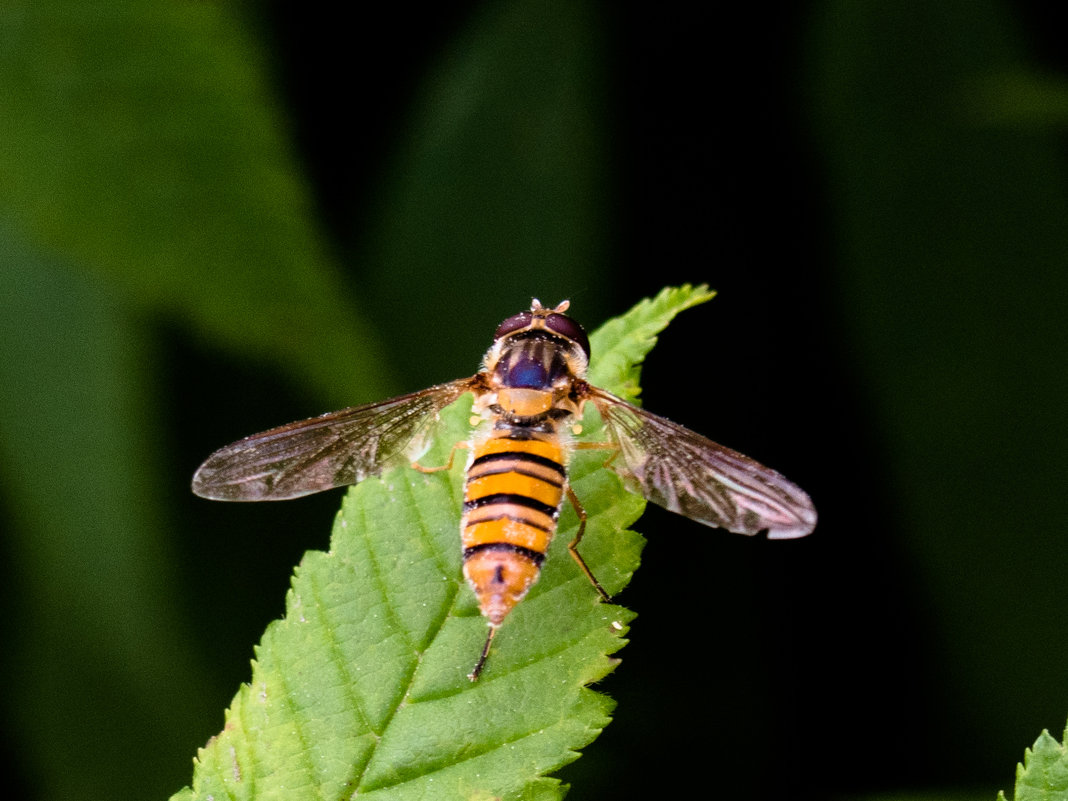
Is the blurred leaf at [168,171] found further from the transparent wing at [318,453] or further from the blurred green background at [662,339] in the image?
the transparent wing at [318,453]

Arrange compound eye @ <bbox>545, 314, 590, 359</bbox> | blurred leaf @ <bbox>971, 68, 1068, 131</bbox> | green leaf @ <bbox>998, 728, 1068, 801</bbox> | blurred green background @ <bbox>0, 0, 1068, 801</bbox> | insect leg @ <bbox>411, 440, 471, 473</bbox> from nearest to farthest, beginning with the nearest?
1. green leaf @ <bbox>998, 728, 1068, 801</bbox>
2. insect leg @ <bbox>411, 440, 471, 473</bbox>
3. compound eye @ <bbox>545, 314, 590, 359</bbox>
4. blurred green background @ <bbox>0, 0, 1068, 801</bbox>
5. blurred leaf @ <bbox>971, 68, 1068, 131</bbox>

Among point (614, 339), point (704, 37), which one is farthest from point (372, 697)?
point (704, 37)

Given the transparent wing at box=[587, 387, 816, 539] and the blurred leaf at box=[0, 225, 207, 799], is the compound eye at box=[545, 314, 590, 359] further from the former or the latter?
the blurred leaf at box=[0, 225, 207, 799]

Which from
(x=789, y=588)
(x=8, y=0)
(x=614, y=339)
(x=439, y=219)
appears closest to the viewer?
(x=614, y=339)

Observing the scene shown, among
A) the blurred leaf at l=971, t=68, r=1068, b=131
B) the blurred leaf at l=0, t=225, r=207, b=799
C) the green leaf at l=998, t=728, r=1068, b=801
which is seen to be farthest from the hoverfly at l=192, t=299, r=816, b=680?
the blurred leaf at l=971, t=68, r=1068, b=131

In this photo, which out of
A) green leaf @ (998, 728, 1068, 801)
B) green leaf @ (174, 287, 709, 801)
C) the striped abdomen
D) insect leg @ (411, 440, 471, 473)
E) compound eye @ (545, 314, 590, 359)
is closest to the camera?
green leaf @ (998, 728, 1068, 801)

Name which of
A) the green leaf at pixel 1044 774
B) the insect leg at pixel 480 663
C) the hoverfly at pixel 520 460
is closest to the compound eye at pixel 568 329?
the hoverfly at pixel 520 460

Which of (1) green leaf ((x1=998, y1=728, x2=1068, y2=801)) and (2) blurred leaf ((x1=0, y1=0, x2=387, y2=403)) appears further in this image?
(2) blurred leaf ((x1=0, y1=0, x2=387, y2=403))

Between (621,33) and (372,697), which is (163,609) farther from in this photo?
(621,33)
